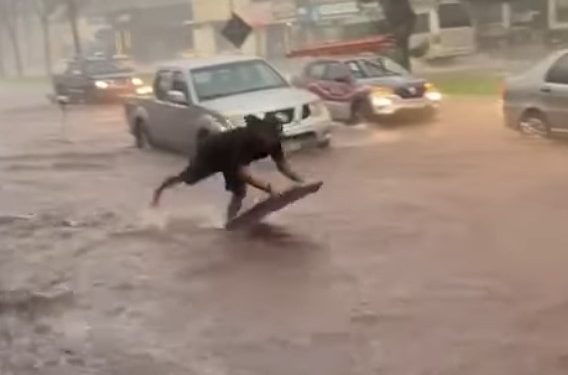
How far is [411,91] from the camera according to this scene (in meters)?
23.6

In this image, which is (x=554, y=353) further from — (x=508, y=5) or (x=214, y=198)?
(x=508, y=5)

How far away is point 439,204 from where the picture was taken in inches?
551

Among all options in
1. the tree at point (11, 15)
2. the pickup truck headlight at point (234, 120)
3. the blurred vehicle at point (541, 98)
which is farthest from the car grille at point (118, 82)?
the tree at point (11, 15)

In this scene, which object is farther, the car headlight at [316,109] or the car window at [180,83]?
the car window at [180,83]

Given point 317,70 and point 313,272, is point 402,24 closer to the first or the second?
→ point 317,70

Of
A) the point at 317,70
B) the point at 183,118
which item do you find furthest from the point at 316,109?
the point at 317,70

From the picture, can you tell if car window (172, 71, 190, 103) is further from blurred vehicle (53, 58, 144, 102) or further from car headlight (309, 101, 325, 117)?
blurred vehicle (53, 58, 144, 102)

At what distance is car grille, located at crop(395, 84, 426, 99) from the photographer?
2346cm

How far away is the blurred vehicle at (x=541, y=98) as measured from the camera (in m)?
17.5

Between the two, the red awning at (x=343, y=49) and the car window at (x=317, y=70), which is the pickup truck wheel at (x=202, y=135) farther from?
the red awning at (x=343, y=49)

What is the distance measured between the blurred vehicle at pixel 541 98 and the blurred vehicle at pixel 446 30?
78.5ft

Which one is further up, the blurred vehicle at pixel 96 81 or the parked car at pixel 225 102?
the parked car at pixel 225 102

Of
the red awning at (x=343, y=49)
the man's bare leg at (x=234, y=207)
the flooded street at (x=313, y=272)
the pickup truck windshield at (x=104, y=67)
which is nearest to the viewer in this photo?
the flooded street at (x=313, y=272)

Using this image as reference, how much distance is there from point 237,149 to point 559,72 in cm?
699
